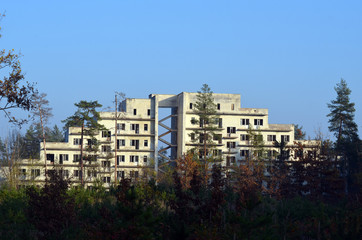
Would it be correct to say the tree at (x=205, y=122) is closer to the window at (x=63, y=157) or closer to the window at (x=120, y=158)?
the window at (x=120, y=158)

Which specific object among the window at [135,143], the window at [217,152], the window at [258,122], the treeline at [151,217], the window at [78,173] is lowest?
the treeline at [151,217]

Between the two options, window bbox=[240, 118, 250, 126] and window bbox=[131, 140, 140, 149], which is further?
window bbox=[240, 118, 250, 126]

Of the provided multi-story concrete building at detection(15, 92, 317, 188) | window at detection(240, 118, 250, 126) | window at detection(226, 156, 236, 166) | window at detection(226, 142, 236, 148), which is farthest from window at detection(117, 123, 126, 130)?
window at detection(240, 118, 250, 126)

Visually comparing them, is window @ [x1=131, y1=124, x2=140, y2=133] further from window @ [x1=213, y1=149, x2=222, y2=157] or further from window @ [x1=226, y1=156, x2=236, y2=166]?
window @ [x1=226, y1=156, x2=236, y2=166]

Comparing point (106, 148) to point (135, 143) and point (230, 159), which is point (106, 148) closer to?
point (135, 143)

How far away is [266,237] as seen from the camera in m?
18.9

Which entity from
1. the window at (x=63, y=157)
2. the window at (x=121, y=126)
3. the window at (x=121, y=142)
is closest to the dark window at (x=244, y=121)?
the window at (x=121, y=126)

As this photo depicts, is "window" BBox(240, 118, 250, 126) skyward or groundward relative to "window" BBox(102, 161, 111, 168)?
skyward

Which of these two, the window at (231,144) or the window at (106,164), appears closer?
the window at (106,164)

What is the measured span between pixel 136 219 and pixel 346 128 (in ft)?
211

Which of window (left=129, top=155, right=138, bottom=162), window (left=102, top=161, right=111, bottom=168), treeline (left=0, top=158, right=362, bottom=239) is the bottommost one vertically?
treeline (left=0, top=158, right=362, bottom=239)

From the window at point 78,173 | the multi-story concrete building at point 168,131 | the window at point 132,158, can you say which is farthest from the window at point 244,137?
the window at point 78,173

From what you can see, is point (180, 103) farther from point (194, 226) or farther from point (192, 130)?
point (194, 226)

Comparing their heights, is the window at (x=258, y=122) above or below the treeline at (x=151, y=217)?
→ above
